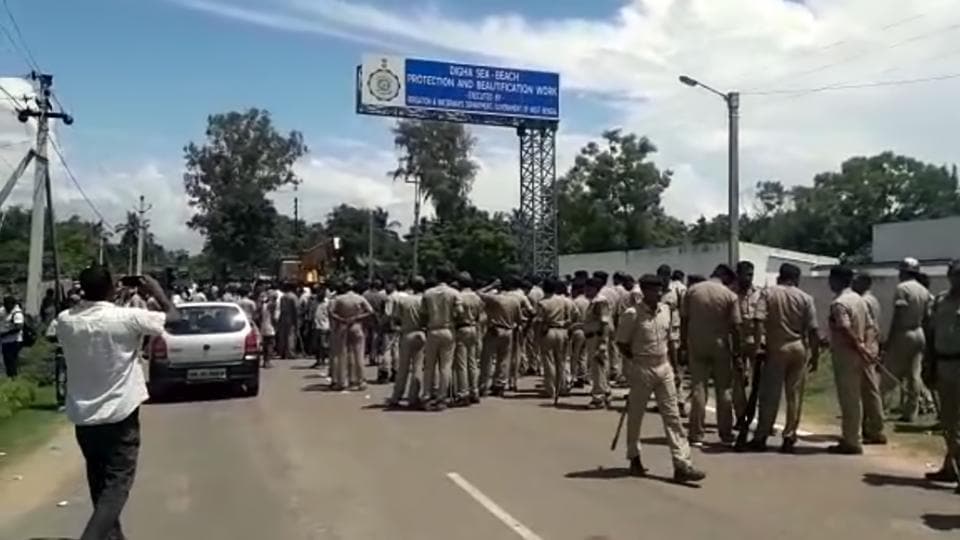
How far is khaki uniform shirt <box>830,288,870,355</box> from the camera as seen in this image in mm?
11781

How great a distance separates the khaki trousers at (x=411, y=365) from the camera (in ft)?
54.3

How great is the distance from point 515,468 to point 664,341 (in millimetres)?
1952

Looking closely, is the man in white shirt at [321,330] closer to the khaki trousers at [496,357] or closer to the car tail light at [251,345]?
the car tail light at [251,345]

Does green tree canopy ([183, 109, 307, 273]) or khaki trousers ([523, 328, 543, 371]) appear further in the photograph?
green tree canopy ([183, 109, 307, 273])

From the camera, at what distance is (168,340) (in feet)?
57.6

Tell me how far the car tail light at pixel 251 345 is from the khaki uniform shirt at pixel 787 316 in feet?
29.9

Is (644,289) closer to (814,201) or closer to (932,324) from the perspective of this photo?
(932,324)

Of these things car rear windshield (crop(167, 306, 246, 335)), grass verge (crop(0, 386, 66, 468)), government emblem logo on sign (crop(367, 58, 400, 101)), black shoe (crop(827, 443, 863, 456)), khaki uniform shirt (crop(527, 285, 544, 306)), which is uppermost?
government emblem logo on sign (crop(367, 58, 400, 101))

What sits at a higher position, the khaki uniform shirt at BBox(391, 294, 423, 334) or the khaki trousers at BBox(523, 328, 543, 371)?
the khaki uniform shirt at BBox(391, 294, 423, 334)

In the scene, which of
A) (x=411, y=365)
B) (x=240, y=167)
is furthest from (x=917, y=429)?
(x=240, y=167)

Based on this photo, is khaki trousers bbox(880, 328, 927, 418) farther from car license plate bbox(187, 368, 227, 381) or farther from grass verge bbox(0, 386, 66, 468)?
grass verge bbox(0, 386, 66, 468)

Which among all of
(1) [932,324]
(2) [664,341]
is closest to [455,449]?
(2) [664,341]

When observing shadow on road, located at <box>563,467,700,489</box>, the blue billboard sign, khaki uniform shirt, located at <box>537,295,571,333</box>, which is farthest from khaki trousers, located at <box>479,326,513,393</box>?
the blue billboard sign

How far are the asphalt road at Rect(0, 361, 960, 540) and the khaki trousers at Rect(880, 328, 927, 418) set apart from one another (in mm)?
1921
